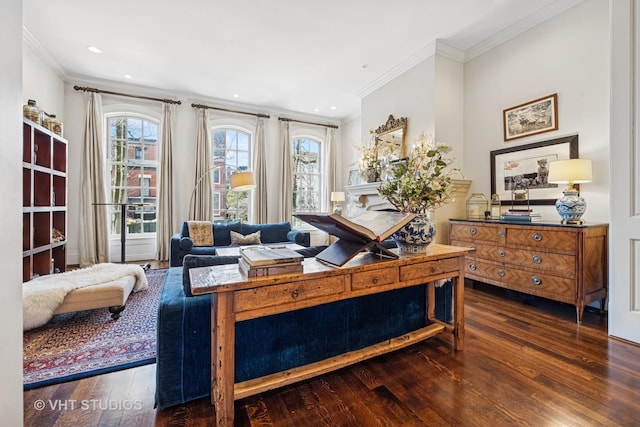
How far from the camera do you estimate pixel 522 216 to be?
9.73 ft

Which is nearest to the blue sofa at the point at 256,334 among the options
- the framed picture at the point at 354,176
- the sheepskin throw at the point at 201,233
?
the sheepskin throw at the point at 201,233

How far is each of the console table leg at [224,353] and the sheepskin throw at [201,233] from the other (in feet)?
11.5

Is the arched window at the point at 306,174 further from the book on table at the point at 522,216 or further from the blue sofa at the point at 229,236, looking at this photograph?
the book on table at the point at 522,216

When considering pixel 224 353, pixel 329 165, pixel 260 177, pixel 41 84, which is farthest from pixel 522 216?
pixel 41 84

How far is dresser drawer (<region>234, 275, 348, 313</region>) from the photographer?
1.22m

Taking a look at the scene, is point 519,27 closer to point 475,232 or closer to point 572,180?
point 572,180

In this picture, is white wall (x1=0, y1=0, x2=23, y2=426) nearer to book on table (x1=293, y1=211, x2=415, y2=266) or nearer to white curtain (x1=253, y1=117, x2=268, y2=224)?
book on table (x1=293, y1=211, x2=415, y2=266)

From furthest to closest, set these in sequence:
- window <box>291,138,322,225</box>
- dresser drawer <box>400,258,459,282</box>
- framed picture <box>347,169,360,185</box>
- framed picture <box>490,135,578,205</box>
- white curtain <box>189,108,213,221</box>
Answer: window <box>291,138,322,225</box> → framed picture <box>347,169,360,185</box> → white curtain <box>189,108,213,221</box> → framed picture <box>490,135,578,205</box> → dresser drawer <box>400,258,459,282</box>

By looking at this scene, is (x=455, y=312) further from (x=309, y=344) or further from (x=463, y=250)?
(x=309, y=344)

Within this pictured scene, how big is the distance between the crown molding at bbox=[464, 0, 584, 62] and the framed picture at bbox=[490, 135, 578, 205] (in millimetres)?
1433

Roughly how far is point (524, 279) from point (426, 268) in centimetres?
182

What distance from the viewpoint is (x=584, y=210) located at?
2.63 m

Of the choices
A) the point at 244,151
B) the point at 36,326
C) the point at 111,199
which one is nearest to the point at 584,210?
the point at 36,326

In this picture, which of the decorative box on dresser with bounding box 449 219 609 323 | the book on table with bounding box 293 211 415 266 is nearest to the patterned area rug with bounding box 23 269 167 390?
the book on table with bounding box 293 211 415 266
